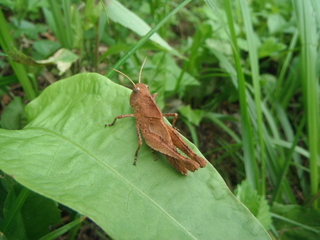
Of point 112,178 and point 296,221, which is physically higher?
point 112,178

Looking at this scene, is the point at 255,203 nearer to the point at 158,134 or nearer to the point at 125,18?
the point at 158,134

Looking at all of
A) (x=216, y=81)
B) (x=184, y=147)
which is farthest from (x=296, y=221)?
(x=216, y=81)

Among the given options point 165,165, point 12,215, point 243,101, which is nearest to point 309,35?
point 243,101

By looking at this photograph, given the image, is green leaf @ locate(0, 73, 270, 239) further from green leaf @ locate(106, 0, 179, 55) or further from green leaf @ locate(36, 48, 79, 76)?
green leaf @ locate(106, 0, 179, 55)

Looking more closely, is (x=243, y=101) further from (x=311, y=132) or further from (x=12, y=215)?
(x=12, y=215)

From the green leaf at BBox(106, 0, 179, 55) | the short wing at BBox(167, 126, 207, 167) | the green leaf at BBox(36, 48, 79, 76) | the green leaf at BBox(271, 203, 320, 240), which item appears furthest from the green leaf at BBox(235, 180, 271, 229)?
the green leaf at BBox(36, 48, 79, 76)

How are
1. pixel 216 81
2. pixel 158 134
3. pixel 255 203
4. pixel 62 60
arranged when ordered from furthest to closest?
pixel 216 81
pixel 62 60
pixel 255 203
pixel 158 134

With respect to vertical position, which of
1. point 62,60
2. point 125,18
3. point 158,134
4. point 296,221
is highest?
point 125,18
